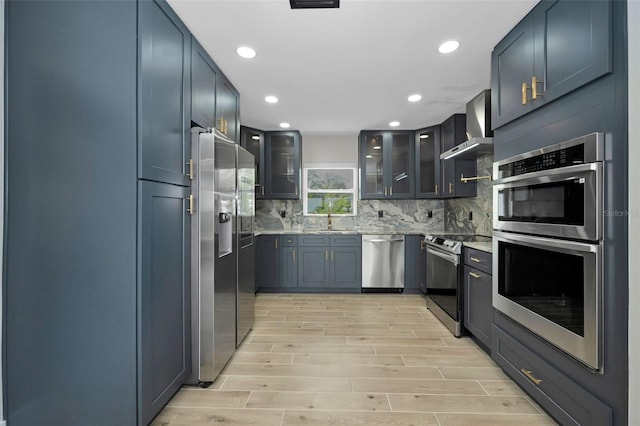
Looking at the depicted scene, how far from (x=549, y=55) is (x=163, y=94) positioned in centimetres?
211

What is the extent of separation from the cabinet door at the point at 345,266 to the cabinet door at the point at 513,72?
8.71 ft

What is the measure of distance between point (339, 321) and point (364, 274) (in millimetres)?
1251

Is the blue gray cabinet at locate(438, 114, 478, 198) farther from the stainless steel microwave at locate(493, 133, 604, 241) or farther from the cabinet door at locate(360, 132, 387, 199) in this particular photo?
the stainless steel microwave at locate(493, 133, 604, 241)

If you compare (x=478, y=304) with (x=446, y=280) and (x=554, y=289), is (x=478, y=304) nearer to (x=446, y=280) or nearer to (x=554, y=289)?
(x=446, y=280)

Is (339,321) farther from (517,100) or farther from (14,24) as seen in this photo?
(14,24)

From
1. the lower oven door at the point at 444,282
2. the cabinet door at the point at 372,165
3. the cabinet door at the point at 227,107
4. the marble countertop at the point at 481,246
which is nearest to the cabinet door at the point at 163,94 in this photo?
the cabinet door at the point at 227,107

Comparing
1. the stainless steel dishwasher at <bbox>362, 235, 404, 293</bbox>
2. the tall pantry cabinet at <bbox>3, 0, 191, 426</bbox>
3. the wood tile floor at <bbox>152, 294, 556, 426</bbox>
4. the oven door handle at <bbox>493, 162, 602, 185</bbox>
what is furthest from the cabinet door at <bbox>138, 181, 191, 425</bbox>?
the stainless steel dishwasher at <bbox>362, 235, 404, 293</bbox>

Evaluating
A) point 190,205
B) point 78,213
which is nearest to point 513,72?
point 190,205

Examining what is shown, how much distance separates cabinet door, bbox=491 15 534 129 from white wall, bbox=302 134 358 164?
9.50 feet

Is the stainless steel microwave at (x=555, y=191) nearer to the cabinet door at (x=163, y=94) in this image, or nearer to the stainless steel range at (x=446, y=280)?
the stainless steel range at (x=446, y=280)

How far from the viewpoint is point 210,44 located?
2.20 metres

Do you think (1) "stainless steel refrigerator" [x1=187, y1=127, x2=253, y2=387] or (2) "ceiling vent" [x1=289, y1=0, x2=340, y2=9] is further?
(1) "stainless steel refrigerator" [x1=187, y1=127, x2=253, y2=387]

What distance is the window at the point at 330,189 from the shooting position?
5.03m

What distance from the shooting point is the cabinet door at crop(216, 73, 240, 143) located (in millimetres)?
2539
